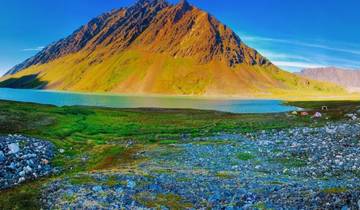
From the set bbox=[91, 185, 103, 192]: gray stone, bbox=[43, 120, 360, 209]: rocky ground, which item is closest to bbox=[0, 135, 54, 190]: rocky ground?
bbox=[43, 120, 360, 209]: rocky ground

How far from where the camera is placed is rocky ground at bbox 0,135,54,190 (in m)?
23.6

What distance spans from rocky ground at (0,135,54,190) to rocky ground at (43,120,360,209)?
477cm

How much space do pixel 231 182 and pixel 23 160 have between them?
17.4 m

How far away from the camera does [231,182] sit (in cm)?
2098

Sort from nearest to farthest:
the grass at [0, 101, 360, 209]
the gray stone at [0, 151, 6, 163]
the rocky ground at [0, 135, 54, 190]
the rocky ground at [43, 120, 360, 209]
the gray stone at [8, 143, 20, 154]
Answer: the rocky ground at [43, 120, 360, 209] → the grass at [0, 101, 360, 209] → the rocky ground at [0, 135, 54, 190] → the gray stone at [0, 151, 6, 163] → the gray stone at [8, 143, 20, 154]

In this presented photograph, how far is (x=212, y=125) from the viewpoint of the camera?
6141cm

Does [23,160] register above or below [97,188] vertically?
below

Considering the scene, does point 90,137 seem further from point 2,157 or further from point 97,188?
point 97,188

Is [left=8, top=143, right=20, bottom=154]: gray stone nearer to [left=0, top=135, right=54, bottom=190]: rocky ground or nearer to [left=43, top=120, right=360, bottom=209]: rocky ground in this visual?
[left=0, top=135, right=54, bottom=190]: rocky ground

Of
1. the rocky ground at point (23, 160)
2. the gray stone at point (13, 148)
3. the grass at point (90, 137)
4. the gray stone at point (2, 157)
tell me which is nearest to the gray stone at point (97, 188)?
the grass at point (90, 137)

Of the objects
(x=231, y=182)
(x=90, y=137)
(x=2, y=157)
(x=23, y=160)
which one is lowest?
(x=90, y=137)

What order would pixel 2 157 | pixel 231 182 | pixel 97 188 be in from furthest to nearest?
pixel 2 157 < pixel 231 182 < pixel 97 188

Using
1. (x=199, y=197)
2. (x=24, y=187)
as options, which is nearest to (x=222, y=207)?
(x=199, y=197)

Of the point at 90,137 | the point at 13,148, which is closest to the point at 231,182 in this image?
the point at 13,148
